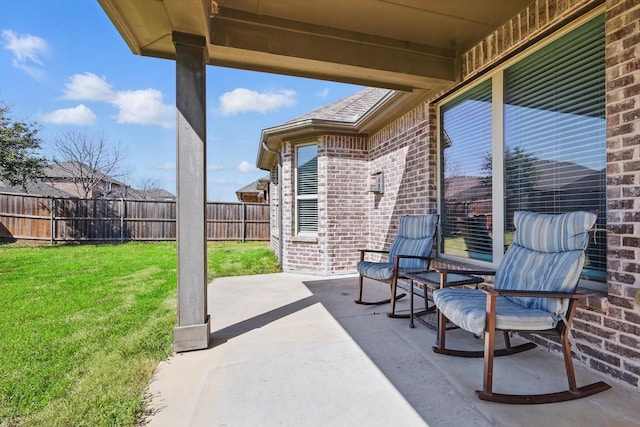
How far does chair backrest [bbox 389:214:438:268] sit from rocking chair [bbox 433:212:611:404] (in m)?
1.17

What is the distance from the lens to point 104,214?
1156cm

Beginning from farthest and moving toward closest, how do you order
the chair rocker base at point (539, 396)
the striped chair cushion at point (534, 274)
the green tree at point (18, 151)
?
the green tree at point (18, 151) → the striped chair cushion at point (534, 274) → the chair rocker base at point (539, 396)

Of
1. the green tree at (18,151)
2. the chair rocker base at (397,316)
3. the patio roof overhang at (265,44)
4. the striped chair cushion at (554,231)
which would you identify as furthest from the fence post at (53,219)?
the striped chair cushion at (554,231)

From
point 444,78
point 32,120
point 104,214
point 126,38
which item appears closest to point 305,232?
point 444,78

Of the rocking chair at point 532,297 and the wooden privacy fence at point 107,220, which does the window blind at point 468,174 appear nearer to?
the rocking chair at point 532,297

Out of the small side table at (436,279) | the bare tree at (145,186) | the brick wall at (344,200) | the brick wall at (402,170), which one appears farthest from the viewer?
the bare tree at (145,186)

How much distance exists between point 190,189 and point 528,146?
10.0 ft

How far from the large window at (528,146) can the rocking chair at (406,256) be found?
1.36ft

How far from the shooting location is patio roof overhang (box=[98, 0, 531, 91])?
268 centimetres

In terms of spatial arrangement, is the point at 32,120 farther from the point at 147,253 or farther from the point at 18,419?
the point at 18,419

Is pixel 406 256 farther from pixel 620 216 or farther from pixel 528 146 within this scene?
pixel 620 216

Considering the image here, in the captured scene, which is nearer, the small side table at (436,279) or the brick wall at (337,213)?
the small side table at (436,279)

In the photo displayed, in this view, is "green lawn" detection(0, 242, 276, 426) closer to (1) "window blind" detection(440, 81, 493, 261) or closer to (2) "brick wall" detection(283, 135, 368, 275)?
(2) "brick wall" detection(283, 135, 368, 275)

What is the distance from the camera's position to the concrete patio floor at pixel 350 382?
5.83 feet
